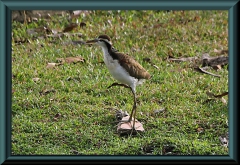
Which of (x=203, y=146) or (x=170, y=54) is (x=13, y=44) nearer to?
(x=170, y=54)

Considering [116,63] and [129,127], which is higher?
[116,63]

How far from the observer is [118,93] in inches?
305

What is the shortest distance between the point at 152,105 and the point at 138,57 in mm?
1720

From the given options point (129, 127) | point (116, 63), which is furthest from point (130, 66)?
point (129, 127)

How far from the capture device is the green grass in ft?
21.1

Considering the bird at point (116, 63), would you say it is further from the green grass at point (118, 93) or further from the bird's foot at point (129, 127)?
the green grass at point (118, 93)

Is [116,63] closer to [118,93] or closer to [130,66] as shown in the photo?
[130,66]

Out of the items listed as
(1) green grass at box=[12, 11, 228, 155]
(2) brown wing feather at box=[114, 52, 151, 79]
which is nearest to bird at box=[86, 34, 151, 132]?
(2) brown wing feather at box=[114, 52, 151, 79]

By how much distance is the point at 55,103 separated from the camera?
7.34 meters

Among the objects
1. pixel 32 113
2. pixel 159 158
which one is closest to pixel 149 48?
pixel 32 113

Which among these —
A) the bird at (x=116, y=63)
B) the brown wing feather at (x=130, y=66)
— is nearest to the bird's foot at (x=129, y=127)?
the bird at (x=116, y=63)

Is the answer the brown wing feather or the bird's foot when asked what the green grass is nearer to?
the bird's foot

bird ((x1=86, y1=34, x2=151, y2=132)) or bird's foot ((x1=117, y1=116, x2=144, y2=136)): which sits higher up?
bird ((x1=86, y1=34, x2=151, y2=132))

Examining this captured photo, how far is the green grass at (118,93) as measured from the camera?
6438 millimetres
